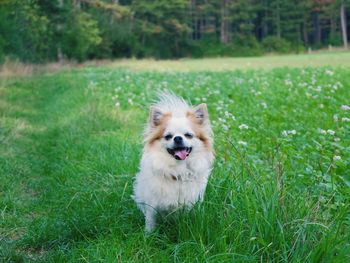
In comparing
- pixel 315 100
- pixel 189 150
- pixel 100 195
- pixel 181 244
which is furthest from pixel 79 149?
pixel 315 100

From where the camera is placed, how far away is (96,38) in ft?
123

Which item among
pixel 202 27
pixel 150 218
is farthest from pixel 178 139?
pixel 202 27

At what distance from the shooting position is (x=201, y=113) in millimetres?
3740

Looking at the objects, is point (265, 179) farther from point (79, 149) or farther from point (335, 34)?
point (335, 34)

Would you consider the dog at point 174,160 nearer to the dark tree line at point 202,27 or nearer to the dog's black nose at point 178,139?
the dog's black nose at point 178,139

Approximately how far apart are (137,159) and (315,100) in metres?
5.24

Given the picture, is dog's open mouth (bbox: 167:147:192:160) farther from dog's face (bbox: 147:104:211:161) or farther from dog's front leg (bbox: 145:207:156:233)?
dog's front leg (bbox: 145:207:156:233)

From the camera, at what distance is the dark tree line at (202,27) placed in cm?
4131

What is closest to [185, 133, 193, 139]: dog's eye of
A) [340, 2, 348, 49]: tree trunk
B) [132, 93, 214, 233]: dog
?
[132, 93, 214, 233]: dog

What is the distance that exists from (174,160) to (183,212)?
416 millimetres

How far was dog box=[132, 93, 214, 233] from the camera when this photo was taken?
356cm

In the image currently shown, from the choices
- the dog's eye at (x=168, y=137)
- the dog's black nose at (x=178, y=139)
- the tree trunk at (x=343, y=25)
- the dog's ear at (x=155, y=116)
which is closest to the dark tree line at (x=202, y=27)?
the tree trunk at (x=343, y=25)

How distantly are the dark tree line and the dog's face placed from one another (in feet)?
100

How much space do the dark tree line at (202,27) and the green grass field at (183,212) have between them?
2761cm
